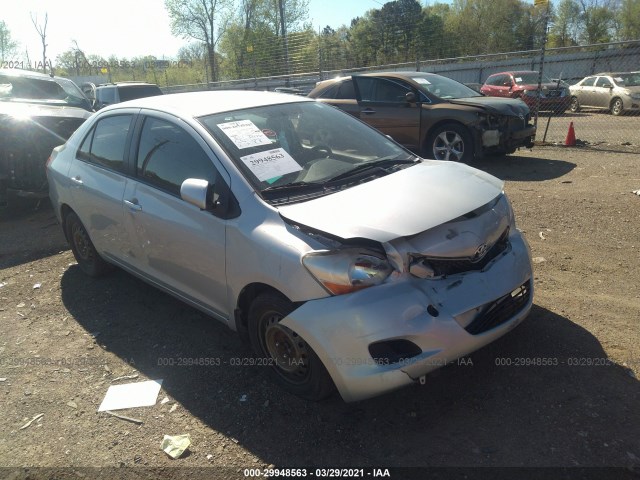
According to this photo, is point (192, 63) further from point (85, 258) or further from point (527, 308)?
point (527, 308)

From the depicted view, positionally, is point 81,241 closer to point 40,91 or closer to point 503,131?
point 40,91

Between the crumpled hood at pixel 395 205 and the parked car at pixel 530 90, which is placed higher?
the parked car at pixel 530 90

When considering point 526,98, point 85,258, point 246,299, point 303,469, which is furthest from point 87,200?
point 526,98

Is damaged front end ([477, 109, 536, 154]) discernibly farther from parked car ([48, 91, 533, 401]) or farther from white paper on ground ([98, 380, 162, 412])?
white paper on ground ([98, 380, 162, 412])

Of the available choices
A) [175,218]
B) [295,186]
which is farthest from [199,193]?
[295,186]

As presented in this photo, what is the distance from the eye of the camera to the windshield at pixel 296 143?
3.16 meters

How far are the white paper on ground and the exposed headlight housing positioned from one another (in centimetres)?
144

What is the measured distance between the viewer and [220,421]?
9.40 feet

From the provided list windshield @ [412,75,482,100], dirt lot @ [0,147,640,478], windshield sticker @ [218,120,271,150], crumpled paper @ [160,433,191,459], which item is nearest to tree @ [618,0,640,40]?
windshield @ [412,75,482,100]

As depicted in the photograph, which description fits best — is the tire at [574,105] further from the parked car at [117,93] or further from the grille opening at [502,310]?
the grille opening at [502,310]

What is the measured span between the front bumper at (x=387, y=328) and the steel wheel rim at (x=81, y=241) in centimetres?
302

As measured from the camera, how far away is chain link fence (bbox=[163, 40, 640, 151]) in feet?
41.7

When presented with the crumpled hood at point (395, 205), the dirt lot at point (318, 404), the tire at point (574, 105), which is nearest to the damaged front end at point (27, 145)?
the dirt lot at point (318, 404)

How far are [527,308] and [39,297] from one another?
433 centimetres
